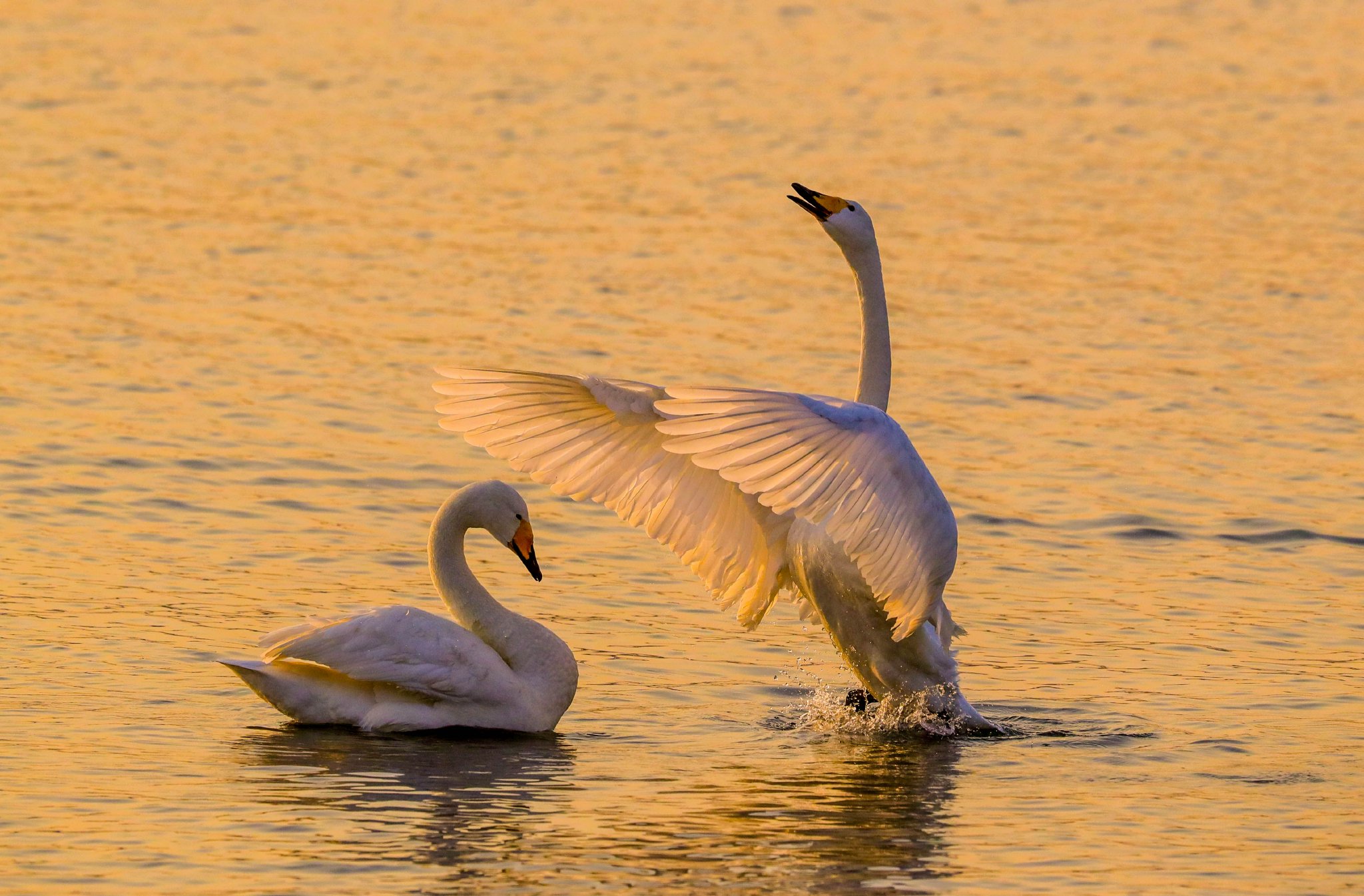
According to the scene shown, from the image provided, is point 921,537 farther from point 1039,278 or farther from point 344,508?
point 1039,278

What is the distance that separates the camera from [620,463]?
10984mm

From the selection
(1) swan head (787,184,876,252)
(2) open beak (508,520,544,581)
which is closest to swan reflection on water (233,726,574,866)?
(2) open beak (508,520,544,581)

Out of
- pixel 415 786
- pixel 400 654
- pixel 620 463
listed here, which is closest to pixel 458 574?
pixel 400 654

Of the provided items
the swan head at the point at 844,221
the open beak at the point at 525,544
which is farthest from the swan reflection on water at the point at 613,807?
the swan head at the point at 844,221

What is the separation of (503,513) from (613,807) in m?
2.07

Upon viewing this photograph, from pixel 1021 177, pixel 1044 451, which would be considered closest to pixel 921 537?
pixel 1044 451

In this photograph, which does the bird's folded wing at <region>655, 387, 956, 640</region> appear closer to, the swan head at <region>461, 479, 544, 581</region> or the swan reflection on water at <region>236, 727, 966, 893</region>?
the swan reflection on water at <region>236, 727, 966, 893</region>

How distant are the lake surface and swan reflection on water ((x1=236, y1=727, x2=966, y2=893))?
0.03 meters

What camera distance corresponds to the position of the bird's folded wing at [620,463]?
35.4ft

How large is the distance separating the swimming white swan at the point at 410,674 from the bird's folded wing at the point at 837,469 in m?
1.52

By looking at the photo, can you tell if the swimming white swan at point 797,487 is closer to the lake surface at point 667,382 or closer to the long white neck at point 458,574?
the long white neck at point 458,574

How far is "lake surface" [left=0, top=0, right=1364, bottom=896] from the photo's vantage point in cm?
921

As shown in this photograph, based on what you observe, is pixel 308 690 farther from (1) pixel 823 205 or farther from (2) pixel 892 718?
(1) pixel 823 205

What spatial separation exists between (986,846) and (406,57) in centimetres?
2169
